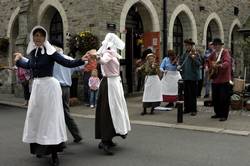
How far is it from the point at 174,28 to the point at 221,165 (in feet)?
45.4

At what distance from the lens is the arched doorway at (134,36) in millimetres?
16562

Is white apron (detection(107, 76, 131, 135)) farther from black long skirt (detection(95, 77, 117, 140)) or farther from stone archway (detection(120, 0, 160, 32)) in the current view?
stone archway (detection(120, 0, 160, 32))

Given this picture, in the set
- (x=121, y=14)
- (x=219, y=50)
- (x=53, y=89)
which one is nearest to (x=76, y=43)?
(x=121, y=14)

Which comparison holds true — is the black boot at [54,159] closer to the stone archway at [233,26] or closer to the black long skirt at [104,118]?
the black long skirt at [104,118]

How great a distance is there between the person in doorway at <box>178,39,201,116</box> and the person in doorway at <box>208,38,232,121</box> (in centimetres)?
91

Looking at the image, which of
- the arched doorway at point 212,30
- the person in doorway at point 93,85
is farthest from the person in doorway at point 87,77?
the arched doorway at point 212,30

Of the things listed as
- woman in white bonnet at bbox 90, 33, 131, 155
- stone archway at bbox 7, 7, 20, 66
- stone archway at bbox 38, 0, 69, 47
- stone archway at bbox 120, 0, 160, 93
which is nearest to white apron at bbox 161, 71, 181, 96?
stone archway at bbox 120, 0, 160, 93

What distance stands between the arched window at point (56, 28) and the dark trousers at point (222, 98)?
26.9 feet

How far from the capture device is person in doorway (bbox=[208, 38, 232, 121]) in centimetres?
982

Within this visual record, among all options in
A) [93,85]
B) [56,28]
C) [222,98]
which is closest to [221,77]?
[222,98]

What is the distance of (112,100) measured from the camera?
6.88 m

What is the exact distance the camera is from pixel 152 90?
11281mm

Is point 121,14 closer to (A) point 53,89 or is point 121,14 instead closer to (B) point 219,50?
(B) point 219,50

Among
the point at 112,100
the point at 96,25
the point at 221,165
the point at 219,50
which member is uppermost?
the point at 96,25
